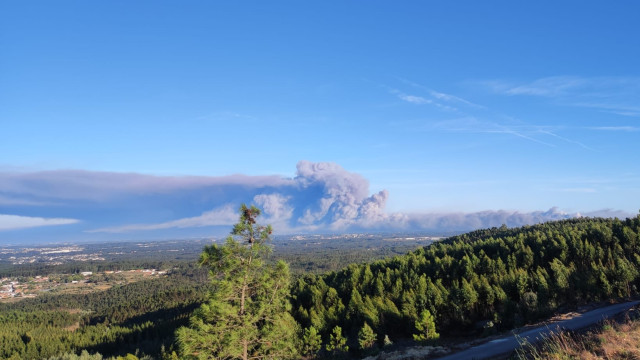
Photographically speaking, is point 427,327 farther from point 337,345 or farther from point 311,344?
point 311,344

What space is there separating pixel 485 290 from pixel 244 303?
5867 cm

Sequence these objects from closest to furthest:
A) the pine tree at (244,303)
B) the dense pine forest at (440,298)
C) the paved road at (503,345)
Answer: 1. the pine tree at (244,303)
2. the paved road at (503,345)
3. the dense pine forest at (440,298)

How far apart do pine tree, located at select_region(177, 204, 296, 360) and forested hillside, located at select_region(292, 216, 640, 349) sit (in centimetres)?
3555

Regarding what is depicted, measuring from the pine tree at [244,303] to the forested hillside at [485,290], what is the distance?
35.6 m

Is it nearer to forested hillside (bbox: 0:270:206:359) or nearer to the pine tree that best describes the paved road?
the pine tree

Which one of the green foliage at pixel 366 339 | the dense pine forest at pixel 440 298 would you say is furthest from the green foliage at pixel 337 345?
the green foliage at pixel 366 339

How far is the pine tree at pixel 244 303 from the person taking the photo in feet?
73.7

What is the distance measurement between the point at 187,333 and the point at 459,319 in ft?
Result: 196

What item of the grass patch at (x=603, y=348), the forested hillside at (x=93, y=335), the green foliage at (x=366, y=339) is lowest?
the forested hillside at (x=93, y=335)

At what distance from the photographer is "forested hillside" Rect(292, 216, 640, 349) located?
59.2 m

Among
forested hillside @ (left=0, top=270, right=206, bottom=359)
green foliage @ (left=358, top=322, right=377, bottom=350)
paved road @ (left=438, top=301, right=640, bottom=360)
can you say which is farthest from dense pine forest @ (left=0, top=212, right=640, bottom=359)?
paved road @ (left=438, top=301, right=640, bottom=360)

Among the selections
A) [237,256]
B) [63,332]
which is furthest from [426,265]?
[63,332]

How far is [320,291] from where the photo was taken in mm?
96250

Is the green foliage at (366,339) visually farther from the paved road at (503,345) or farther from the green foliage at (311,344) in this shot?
the paved road at (503,345)
